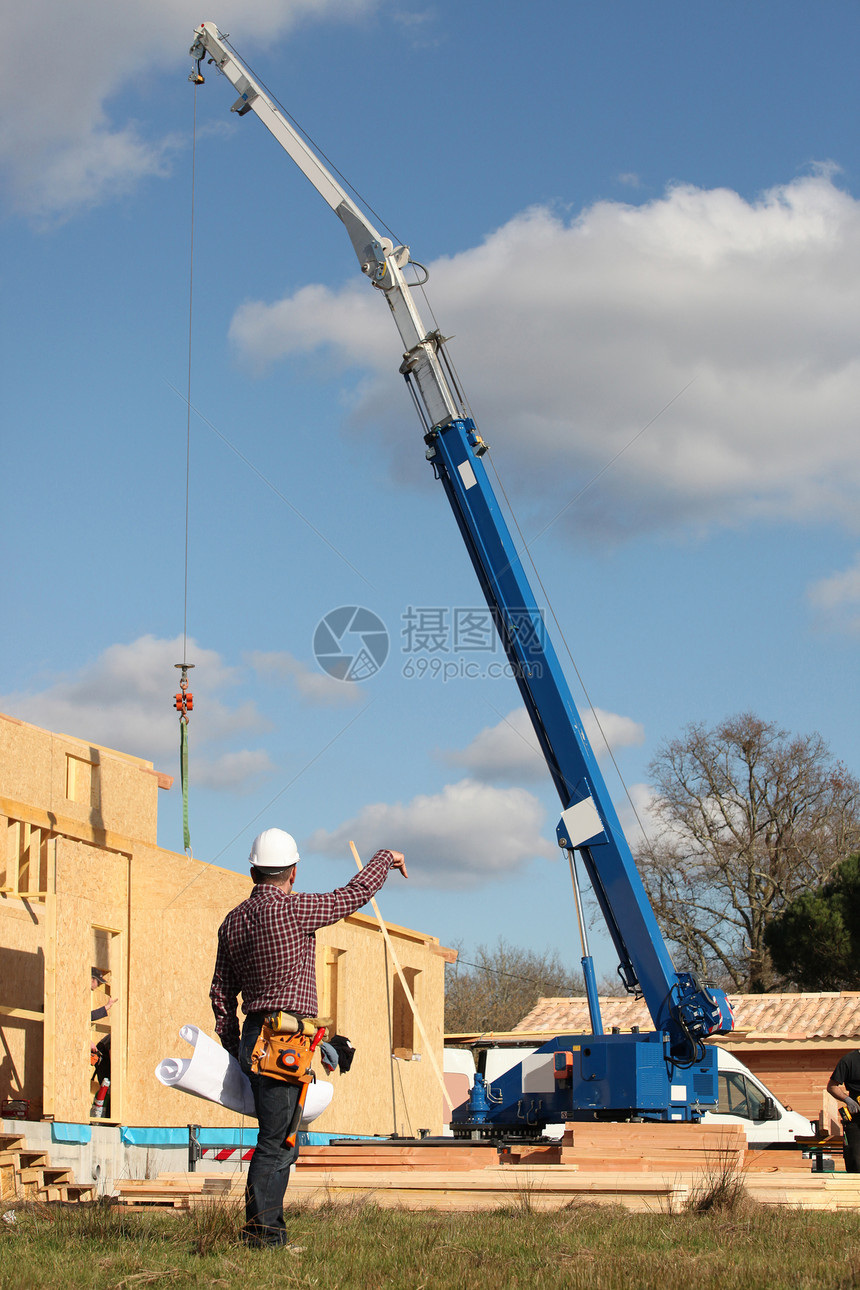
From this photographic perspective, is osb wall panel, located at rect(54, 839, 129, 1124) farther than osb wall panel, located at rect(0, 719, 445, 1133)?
No

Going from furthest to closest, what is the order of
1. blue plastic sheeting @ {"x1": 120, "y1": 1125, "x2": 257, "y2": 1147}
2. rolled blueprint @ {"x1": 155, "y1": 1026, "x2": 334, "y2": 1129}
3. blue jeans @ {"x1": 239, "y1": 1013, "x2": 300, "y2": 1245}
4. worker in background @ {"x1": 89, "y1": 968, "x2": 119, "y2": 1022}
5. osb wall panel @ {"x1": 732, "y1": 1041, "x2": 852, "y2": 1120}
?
osb wall panel @ {"x1": 732, "y1": 1041, "x2": 852, "y2": 1120}, worker in background @ {"x1": 89, "y1": 968, "x2": 119, "y2": 1022}, blue plastic sheeting @ {"x1": 120, "y1": 1125, "x2": 257, "y2": 1147}, rolled blueprint @ {"x1": 155, "y1": 1026, "x2": 334, "y2": 1129}, blue jeans @ {"x1": 239, "y1": 1013, "x2": 300, "y2": 1245}

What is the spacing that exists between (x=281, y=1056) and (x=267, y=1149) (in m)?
0.40

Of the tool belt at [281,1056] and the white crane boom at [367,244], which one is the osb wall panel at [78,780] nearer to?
the white crane boom at [367,244]

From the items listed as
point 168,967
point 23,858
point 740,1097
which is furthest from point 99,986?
point 740,1097

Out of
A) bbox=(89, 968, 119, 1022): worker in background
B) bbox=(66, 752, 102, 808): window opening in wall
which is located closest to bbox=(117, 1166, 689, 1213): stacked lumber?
bbox=(89, 968, 119, 1022): worker in background

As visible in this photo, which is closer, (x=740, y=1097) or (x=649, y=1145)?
(x=649, y=1145)

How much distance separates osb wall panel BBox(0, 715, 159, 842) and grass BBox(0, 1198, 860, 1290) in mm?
8997

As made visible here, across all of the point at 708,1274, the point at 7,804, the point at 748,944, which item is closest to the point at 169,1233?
the point at 708,1274

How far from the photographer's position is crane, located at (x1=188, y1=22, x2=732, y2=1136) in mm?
12070

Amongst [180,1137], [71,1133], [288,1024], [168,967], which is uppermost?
[168,967]

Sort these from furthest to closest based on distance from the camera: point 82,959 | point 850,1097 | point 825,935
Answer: point 825,935 → point 82,959 → point 850,1097

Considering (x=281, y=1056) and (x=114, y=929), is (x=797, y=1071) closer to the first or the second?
(x=114, y=929)

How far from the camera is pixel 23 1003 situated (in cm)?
1461

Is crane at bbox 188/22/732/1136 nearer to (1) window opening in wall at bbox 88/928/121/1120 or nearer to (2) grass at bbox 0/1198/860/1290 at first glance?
(1) window opening in wall at bbox 88/928/121/1120
